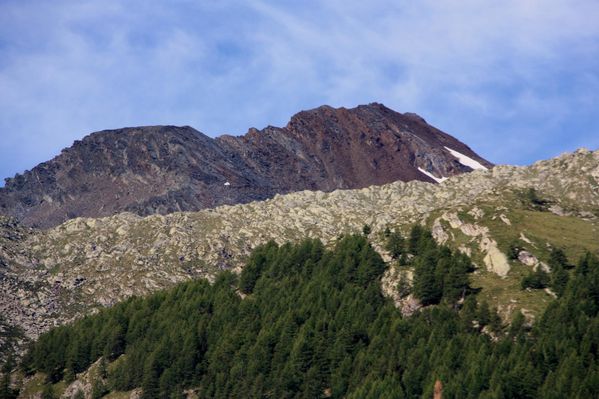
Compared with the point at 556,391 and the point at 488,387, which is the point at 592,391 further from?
the point at 488,387

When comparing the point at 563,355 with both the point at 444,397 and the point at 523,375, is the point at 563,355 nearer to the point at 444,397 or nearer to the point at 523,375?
the point at 523,375

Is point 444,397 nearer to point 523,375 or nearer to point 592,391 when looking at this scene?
point 523,375

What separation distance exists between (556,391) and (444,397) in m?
21.9

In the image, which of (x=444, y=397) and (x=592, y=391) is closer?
(x=592, y=391)

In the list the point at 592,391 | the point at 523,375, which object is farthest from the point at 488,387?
the point at 592,391

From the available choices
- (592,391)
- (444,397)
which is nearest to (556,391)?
(592,391)

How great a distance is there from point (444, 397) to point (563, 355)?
24.9 metres

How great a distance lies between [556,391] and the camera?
619 ft

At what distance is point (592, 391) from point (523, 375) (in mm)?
14369

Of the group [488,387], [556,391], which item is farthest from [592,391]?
[488,387]

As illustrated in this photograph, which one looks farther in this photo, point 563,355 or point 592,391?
point 563,355

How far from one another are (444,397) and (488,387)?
8716 millimetres

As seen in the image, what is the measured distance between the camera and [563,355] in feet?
655

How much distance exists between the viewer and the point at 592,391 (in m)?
186
